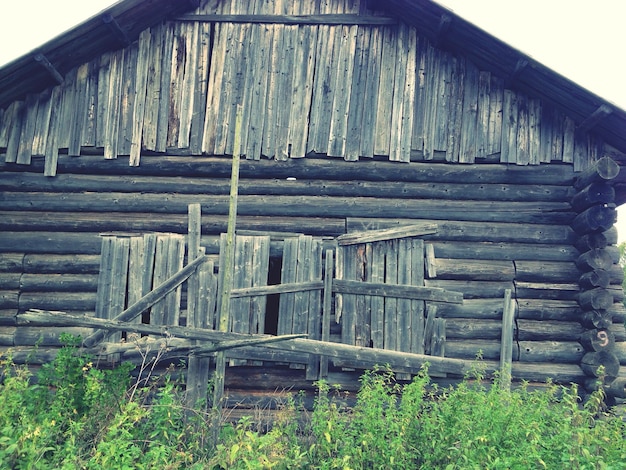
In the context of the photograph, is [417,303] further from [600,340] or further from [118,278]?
[118,278]

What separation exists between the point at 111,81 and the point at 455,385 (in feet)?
23.2

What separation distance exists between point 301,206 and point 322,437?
3.47m

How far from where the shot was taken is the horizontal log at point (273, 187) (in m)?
7.76

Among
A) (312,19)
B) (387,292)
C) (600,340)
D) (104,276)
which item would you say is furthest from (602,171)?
(104,276)

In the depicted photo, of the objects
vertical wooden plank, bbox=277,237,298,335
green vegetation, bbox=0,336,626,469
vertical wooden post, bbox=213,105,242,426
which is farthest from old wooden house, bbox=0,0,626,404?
green vegetation, bbox=0,336,626,469

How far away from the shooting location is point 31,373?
23.8 feet

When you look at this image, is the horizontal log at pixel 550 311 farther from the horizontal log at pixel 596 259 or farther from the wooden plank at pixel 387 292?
the wooden plank at pixel 387 292

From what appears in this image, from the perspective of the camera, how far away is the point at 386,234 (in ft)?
24.8

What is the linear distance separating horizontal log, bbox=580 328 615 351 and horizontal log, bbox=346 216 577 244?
4.57ft

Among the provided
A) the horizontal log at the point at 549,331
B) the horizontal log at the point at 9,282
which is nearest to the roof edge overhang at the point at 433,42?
the horizontal log at the point at 9,282

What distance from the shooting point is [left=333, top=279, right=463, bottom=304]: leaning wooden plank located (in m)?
7.35

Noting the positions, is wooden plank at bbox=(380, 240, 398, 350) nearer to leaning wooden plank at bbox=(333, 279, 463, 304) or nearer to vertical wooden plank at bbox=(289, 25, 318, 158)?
leaning wooden plank at bbox=(333, 279, 463, 304)

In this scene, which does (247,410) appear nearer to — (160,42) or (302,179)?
(302,179)

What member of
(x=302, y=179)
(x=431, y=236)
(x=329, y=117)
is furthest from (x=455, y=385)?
(x=329, y=117)
